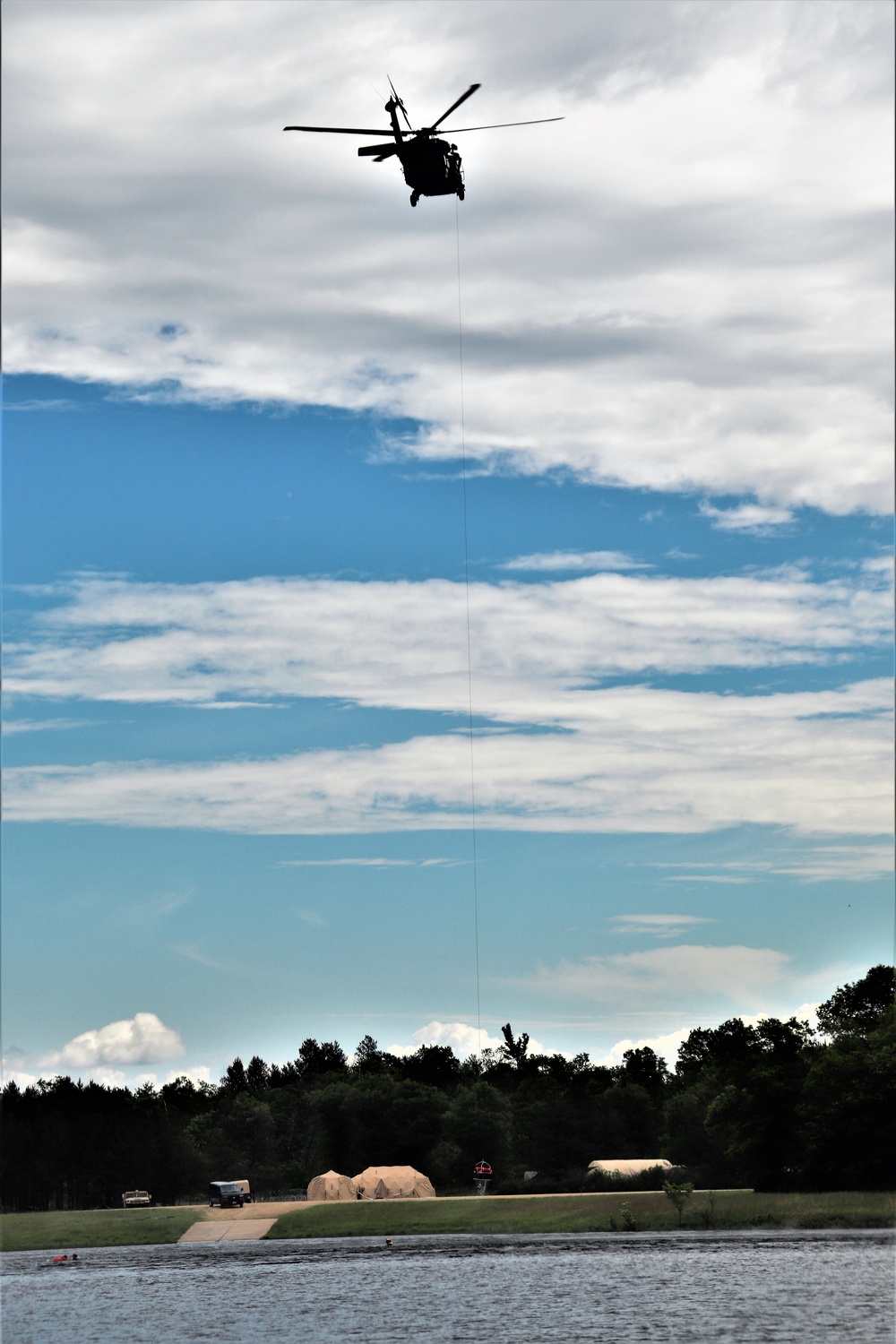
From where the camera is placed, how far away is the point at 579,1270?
86.4 m

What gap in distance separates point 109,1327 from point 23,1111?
8911 centimetres

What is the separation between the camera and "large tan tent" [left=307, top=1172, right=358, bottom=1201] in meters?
133

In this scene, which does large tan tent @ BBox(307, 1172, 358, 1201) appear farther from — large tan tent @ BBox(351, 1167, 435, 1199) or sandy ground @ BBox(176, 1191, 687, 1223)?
sandy ground @ BBox(176, 1191, 687, 1223)

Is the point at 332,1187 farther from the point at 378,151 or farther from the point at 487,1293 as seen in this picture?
the point at 378,151

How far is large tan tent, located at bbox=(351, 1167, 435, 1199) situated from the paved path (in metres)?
11.3

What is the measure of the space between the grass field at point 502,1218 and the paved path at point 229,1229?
40.8 inches

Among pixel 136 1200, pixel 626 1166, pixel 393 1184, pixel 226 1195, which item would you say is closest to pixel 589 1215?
pixel 626 1166

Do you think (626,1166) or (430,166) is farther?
(626,1166)

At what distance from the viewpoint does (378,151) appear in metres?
43.8

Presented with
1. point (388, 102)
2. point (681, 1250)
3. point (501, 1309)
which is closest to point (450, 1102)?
point (681, 1250)

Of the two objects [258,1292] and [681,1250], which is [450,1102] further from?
[258,1292]

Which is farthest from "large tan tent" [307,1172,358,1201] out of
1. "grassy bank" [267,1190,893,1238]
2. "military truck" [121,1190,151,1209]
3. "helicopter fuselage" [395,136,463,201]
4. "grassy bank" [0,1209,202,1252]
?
"helicopter fuselage" [395,136,463,201]

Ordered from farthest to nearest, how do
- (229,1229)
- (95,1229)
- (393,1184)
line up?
(393,1184), (95,1229), (229,1229)

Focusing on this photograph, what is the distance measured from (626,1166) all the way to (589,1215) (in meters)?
18.6
